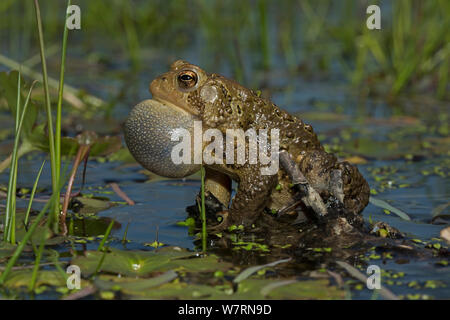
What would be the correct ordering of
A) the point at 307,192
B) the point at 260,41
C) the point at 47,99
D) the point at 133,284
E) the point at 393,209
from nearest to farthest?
the point at 133,284
the point at 47,99
the point at 307,192
the point at 393,209
the point at 260,41

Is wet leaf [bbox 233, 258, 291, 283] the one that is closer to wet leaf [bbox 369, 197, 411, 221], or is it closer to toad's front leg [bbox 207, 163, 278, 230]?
toad's front leg [bbox 207, 163, 278, 230]

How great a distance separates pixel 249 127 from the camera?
450 cm

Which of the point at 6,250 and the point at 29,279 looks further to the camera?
the point at 6,250

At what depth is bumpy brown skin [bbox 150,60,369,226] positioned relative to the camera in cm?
437

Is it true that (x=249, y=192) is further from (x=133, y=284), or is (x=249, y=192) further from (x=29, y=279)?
(x=29, y=279)

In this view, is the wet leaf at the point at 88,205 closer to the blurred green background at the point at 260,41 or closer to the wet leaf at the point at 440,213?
the wet leaf at the point at 440,213

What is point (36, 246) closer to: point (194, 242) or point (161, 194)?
point (194, 242)

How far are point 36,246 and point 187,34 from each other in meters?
9.34

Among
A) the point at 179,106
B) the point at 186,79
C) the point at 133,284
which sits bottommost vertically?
the point at 133,284

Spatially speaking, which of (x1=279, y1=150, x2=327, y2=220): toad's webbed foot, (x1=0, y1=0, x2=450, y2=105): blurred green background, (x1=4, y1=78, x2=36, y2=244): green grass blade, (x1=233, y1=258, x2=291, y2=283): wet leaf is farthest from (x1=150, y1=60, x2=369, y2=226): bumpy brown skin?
(x1=0, y1=0, x2=450, y2=105): blurred green background

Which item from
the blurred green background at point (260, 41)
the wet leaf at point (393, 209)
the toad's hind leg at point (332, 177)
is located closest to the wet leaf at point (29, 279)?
the toad's hind leg at point (332, 177)

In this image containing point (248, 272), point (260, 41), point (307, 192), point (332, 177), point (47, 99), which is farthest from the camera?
point (260, 41)

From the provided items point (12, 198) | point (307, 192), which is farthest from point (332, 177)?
point (12, 198)

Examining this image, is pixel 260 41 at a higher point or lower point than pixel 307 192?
higher
